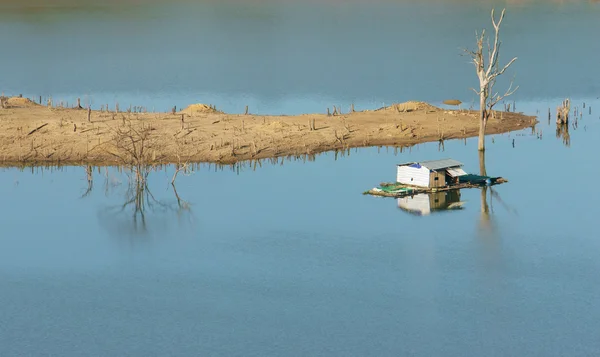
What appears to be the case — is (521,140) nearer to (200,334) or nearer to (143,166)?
(143,166)

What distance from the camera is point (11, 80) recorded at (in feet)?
386

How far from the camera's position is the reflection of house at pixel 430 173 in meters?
72.0

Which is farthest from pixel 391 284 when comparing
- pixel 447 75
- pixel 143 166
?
pixel 447 75

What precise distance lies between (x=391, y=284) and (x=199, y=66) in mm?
70543

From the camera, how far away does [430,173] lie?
71.9 m

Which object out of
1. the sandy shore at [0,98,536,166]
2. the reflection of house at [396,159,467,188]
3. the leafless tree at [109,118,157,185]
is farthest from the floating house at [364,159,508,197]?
the leafless tree at [109,118,157,185]

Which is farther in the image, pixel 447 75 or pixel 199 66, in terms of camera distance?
pixel 199 66

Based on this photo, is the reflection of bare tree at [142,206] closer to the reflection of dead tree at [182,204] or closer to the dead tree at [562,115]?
the reflection of dead tree at [182,204]

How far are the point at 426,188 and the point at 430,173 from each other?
36.7 inches

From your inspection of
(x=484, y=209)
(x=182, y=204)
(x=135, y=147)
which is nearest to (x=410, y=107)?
(x=484, y=209)

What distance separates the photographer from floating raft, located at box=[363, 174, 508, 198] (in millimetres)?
71750

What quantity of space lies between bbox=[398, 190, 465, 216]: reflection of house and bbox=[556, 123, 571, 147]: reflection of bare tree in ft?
54.2

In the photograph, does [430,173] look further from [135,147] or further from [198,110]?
[198,110]

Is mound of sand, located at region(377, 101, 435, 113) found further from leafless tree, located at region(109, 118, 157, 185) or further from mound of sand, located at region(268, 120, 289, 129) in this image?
leafless tree, located at region(109, 118, 157, 185)
